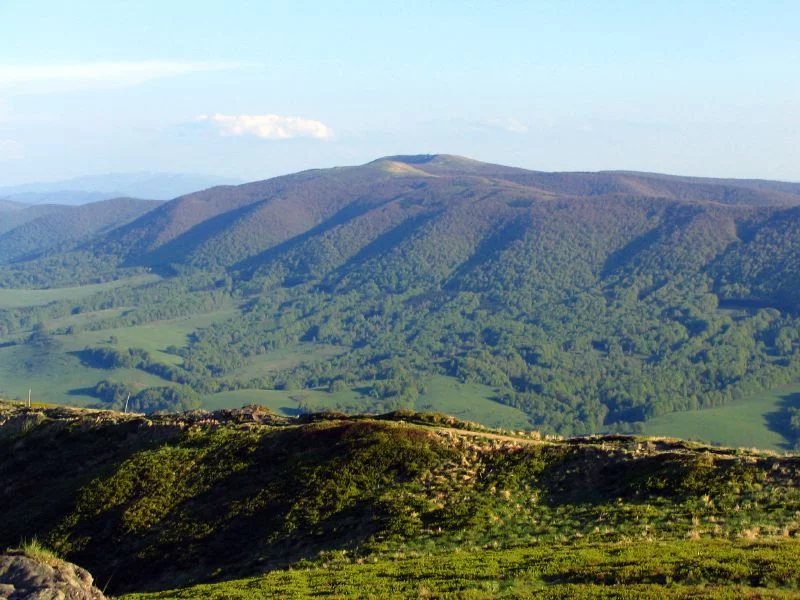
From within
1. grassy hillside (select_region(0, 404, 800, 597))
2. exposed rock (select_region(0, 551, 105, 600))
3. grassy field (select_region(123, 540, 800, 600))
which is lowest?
grassy hillside (select_region(0, 404, 800, 597))

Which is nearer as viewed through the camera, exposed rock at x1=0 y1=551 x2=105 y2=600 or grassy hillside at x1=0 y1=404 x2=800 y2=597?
exposed rock at x1=0 y1=551 x2=105 y2=600

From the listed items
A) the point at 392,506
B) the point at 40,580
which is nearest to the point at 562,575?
the point at 40,580

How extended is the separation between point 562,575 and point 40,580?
13428 mm

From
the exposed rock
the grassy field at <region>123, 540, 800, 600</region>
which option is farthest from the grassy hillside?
the exposed rock

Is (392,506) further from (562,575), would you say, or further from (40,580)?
(40,580)

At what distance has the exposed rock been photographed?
63.3ft

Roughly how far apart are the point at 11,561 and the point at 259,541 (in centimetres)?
1621

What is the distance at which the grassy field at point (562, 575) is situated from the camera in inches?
821

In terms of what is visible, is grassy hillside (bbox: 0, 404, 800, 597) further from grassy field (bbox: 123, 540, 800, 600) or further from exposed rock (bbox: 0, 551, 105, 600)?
Answer: exposed rock (bbox: 0, 551, 105, 600)

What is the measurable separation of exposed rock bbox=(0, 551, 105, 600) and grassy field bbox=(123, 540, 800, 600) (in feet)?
19.0

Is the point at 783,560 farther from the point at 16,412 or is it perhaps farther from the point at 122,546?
the point at 16,412

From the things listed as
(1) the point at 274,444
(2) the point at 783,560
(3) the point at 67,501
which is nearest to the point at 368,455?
(1) the point at 274,444

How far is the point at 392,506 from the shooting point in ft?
119

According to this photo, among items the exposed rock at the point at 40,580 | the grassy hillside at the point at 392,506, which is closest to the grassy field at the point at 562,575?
the grassy hillside at the point at 392,506
